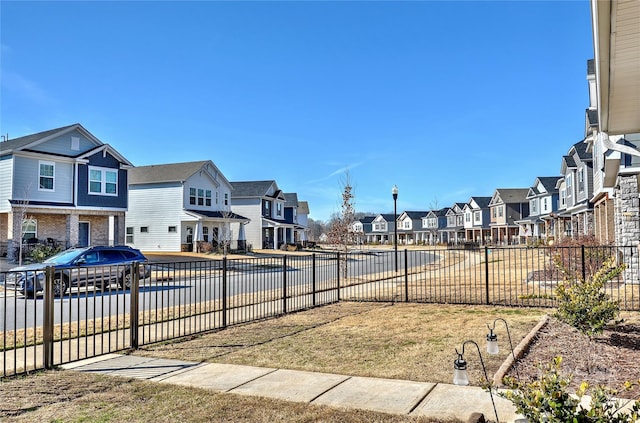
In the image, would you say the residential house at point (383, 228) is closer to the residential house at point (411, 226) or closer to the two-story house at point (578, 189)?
the residential house at point (411, 226)

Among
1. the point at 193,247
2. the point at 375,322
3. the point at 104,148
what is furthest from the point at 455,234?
the point at 375,322

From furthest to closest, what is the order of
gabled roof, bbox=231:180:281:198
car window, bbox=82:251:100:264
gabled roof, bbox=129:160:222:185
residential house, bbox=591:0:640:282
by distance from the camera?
gabled roof, bbox=231:180:281:198 < gabled roof, bbox=129:160:222:185 < car window, bbox=82:251:100:264 < residential house, bbox=591:0:640:282

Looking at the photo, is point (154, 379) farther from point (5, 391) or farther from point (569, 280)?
point (569, 280)

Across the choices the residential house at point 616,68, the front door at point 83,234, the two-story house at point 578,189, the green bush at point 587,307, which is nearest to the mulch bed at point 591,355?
the green bush at point 587,307

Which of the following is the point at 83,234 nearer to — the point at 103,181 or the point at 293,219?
the point at 103,181

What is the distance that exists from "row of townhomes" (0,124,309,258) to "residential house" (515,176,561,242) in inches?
1210

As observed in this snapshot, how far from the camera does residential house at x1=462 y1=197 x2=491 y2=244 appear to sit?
227 feet

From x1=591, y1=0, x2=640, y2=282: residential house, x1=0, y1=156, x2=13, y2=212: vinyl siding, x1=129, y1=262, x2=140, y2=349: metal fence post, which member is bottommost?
x1=129, y1=262, x2=140, y2=349: metal fence post

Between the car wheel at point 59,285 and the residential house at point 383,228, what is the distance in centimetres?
8300

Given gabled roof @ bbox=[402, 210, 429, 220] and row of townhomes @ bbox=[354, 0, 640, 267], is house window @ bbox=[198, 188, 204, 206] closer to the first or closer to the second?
row of townhomes @ bbox=[354, 0, 640, 267]

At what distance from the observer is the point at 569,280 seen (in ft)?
24.2

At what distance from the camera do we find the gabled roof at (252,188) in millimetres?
48281

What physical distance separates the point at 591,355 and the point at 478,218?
67.3 m

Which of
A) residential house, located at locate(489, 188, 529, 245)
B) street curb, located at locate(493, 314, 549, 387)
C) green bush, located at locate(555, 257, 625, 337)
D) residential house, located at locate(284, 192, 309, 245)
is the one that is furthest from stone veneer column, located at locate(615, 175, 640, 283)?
residential house, located at locate(489, 188, 529, 245)
